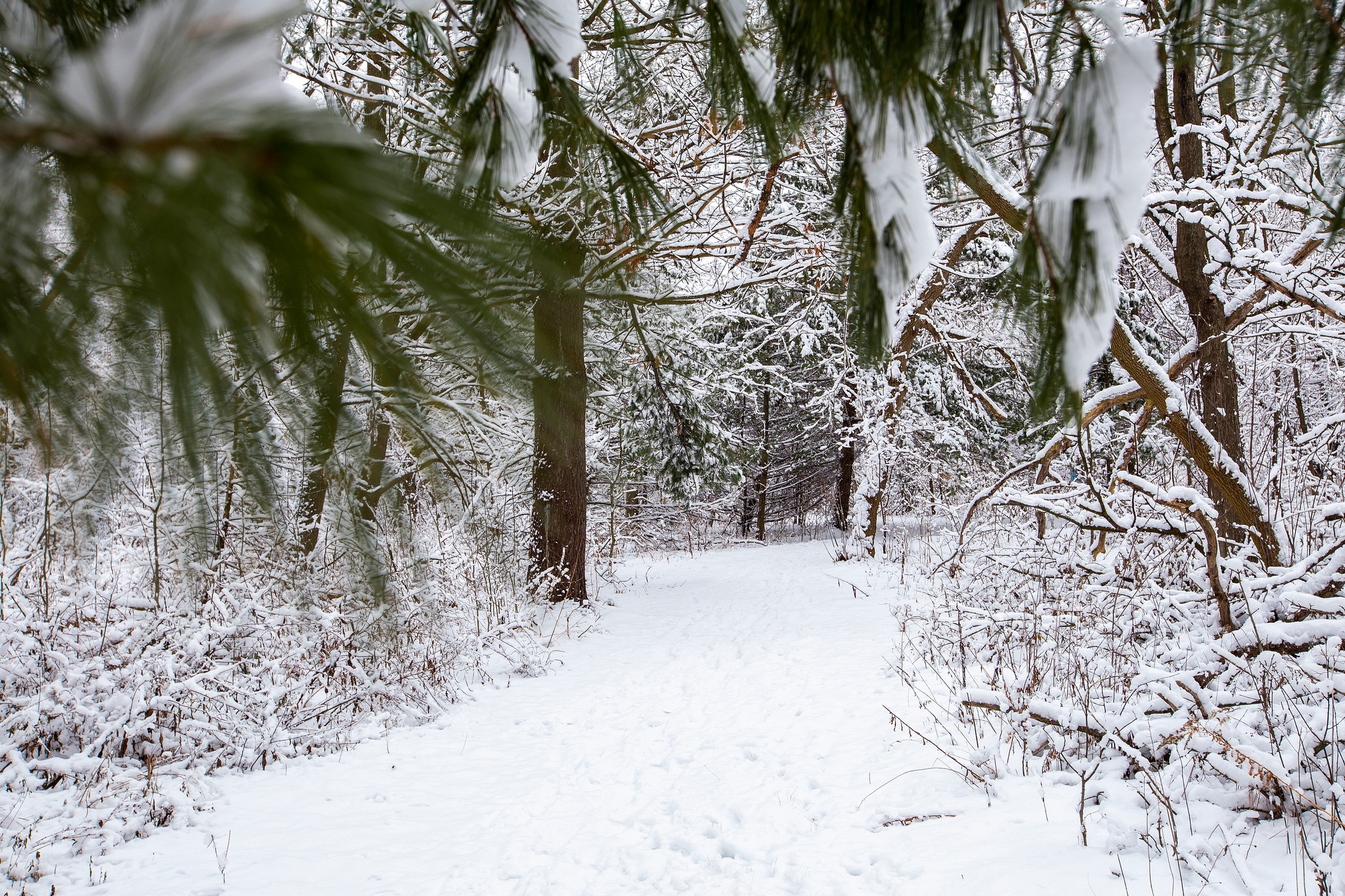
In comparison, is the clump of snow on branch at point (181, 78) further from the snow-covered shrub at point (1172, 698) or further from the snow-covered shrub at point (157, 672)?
the snow-covered shrub at point (1172, 698)

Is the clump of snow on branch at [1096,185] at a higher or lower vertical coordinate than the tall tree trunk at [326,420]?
higher

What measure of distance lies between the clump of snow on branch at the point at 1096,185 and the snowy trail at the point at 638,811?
7.20 ft

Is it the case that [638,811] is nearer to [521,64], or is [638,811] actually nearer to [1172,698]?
[1172,698]

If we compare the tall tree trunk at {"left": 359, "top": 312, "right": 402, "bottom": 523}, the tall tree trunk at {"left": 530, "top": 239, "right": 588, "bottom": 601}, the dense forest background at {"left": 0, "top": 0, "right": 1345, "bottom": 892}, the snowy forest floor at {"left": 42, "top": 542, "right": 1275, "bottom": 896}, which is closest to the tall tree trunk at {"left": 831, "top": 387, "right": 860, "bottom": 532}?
the dense forest background at {"left": 0, "top": 0, "right": 1345, "bottom": 892}

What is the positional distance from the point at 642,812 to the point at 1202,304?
5.03 metres

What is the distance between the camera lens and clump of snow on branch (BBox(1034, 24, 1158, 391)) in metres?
0.91

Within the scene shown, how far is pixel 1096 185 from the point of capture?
908 millimetres

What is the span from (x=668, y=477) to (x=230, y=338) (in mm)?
10093

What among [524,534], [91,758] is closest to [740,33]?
[91,758]

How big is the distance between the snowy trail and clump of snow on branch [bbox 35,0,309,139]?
113 inches

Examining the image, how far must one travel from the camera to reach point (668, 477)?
10781mm

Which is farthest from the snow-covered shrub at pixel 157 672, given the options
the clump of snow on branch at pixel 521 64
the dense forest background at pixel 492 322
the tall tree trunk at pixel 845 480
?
the tall tree trunk at pixel 845 480

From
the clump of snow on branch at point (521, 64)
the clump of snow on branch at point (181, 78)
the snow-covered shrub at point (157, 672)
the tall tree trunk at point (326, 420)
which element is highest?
the clump of snow on branch at point (521, 64)

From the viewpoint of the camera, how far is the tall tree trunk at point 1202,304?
15.1ft
